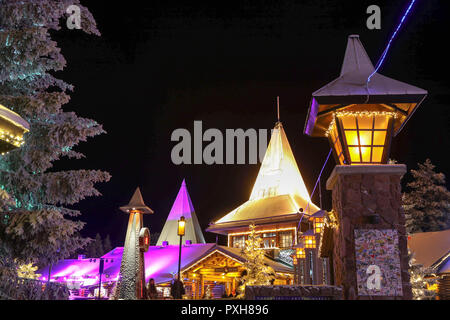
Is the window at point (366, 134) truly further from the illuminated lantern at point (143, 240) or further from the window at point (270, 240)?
the window at point (270, 240)

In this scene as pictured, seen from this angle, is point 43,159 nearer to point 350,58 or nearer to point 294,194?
point 350,58

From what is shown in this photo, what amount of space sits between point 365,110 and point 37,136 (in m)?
7.25

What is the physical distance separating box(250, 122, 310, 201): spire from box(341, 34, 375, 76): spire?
20.9m

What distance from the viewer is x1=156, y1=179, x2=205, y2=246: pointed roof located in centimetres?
3422

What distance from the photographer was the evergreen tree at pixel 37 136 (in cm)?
796

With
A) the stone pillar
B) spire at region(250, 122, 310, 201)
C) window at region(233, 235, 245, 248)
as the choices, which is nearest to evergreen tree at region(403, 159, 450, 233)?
spire at region(250, 122, 310, 201)

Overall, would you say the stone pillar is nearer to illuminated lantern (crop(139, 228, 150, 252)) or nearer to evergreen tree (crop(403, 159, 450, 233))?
illuminated lantern (crop(139, 228, 150, 252))

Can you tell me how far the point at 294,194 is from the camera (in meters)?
30.2

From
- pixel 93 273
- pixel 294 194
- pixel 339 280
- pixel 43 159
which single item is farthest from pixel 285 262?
pixel 43 159

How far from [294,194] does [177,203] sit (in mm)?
12204

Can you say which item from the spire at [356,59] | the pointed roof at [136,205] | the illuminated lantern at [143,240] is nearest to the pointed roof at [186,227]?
the pointed roof at [136,205]

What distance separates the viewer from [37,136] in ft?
29.0

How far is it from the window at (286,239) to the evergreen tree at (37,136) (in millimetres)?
19815
